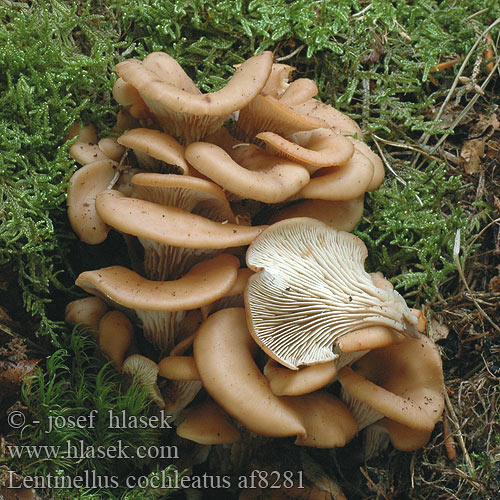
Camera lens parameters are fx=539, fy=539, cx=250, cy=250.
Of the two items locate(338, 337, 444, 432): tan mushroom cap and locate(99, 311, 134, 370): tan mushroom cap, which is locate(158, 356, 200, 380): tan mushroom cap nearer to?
locate(99, 311, 134, 370): tan mushroom cap

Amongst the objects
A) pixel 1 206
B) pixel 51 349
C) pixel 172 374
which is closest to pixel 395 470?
pixel 172 374

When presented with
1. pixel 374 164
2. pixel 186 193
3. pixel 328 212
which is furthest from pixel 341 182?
pixel 186 193

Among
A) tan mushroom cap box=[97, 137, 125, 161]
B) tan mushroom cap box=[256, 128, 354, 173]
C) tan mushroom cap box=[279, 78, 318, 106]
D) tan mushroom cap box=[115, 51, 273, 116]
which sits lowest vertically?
tan mushroom cap box=[97, 137, 125, 161]

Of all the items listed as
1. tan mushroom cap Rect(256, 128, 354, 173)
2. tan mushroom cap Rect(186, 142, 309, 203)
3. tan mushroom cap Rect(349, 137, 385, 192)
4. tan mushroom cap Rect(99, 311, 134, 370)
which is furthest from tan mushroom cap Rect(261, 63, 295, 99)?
tan mushroom cap Rect(99, 311, 134, 370)

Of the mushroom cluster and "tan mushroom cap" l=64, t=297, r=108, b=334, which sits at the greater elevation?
the mushroom cluster

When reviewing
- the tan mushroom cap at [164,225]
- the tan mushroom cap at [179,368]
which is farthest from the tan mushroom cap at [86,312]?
the tan mushroom cap at [164,225]

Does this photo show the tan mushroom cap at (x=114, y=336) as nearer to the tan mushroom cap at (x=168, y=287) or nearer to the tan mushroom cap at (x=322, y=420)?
the tan mushroom cap at (x=168, y=287)
